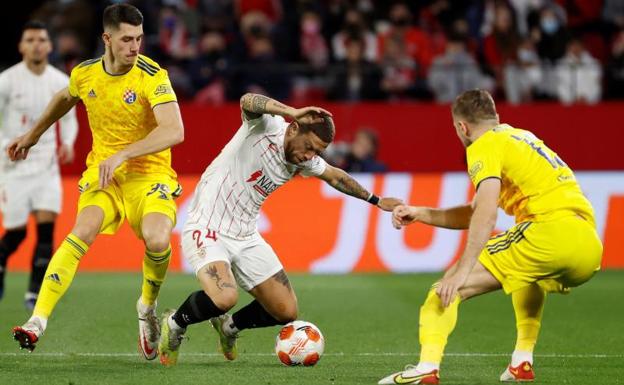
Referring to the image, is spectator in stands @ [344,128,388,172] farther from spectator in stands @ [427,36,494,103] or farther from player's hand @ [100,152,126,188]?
player's hand @ [100,152,126,188]

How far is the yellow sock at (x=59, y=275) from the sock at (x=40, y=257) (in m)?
3.16

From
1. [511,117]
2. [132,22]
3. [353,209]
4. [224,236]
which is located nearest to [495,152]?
[224,236]

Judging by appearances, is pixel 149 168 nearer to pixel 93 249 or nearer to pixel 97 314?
pixel 97 314

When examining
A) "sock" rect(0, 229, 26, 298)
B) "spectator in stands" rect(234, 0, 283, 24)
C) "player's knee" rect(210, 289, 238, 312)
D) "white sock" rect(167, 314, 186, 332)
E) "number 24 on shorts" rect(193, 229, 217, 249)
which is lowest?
"sock" rect(0, 229, 26, 298)

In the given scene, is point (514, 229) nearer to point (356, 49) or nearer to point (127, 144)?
point (127, 144)

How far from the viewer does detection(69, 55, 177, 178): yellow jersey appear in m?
7.96

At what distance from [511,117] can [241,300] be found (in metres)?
6.01

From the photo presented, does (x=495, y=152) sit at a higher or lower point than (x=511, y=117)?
higher

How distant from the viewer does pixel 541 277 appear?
22.5 ft

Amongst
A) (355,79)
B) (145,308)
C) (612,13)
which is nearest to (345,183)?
(145,308)

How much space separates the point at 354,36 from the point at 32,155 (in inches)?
258

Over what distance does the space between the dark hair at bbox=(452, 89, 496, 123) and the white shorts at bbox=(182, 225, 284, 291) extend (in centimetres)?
172

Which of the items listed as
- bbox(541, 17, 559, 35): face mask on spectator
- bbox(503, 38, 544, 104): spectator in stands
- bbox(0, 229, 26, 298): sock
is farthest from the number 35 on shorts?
bbox(541, 17, 559, 35): face mask on spectator

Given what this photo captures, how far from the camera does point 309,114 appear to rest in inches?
272
